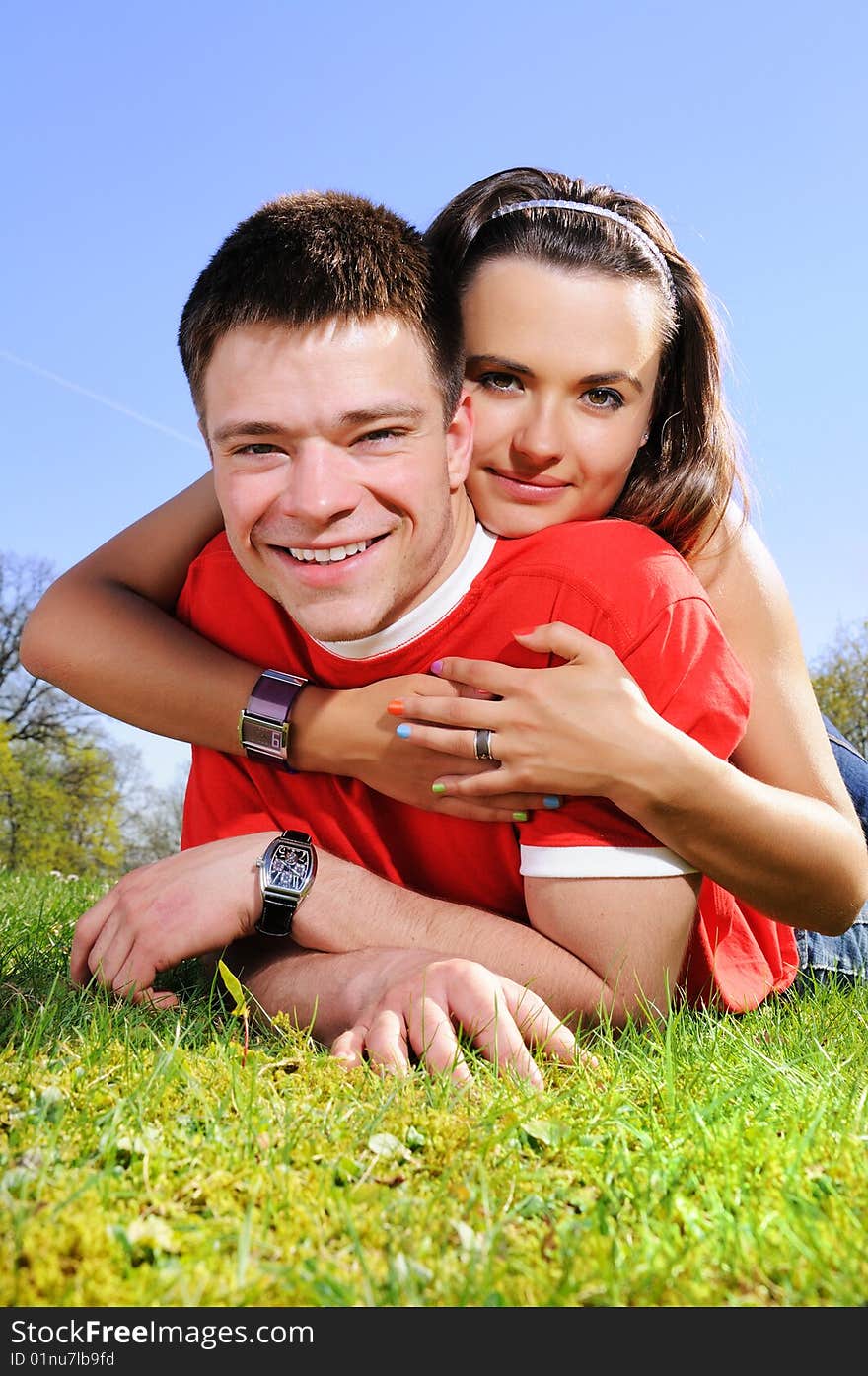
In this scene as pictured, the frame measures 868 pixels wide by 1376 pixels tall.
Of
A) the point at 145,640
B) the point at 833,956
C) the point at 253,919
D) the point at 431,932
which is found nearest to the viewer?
the point at 431,932

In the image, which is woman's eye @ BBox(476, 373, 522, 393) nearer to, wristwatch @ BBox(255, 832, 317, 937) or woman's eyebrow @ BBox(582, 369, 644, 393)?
woman's eyebrow @ BBox(582, 369, 644, 393)

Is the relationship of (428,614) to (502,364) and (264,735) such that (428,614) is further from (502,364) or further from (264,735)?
(502,364)

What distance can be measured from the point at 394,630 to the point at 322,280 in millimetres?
1083

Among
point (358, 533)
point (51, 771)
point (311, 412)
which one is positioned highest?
point (311, 412)

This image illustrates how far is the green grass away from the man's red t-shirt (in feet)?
2.20

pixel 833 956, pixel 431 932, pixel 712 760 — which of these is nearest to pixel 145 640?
pixel 431 932

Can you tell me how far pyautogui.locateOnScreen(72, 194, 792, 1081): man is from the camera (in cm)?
354

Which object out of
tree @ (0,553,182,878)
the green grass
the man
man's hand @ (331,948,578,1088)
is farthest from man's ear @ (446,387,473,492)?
tree @ (0,553,182,878)

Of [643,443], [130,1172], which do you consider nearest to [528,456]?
[643,443]

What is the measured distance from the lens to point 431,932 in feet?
12.3

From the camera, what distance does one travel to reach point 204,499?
4.59m

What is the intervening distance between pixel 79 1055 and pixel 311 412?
1853mm

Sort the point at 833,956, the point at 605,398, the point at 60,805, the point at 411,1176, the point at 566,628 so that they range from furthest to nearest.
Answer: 1. the point at 60,805
2. the point at 833,956
3. the point at 605,398
4. the point at 566,628
5. the point at 411,1176

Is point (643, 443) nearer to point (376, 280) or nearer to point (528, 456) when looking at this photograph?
point (528, 456)
